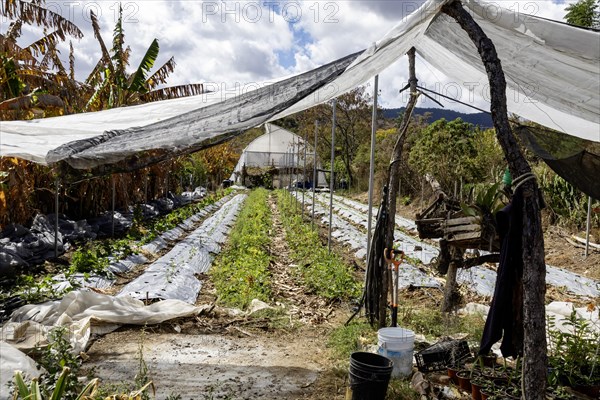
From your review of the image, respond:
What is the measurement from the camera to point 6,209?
31.4 feet

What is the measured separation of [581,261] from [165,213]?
14.0 m

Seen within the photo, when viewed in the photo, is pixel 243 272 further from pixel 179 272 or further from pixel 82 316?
pixel 82 316

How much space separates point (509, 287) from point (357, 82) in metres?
2.93

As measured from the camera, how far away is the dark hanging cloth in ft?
10.2

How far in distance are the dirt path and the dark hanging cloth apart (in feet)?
5.33

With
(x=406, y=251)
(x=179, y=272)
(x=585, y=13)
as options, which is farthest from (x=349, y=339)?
(x=585, y=13)

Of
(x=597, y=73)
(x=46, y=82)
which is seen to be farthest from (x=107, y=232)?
(x=597, y=73)

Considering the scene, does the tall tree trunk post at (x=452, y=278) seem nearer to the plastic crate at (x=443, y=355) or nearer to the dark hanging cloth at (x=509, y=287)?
the plastic crate at (x=443, y=355)

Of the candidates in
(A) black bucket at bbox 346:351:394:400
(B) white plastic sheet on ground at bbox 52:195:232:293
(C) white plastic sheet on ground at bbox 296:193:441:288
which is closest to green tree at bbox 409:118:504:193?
(C) white plastic sheet on ground at bbox 296:193:441:288

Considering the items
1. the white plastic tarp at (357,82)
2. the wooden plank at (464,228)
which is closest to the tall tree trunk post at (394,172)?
the white plastic tarp at (357,82)

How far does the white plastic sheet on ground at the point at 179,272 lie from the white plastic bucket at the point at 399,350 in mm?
3419

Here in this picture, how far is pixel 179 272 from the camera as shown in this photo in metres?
8.24

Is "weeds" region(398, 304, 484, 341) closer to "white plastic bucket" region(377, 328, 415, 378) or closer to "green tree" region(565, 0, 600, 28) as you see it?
"white plastic bucket" region(377, 328, 415, 378)

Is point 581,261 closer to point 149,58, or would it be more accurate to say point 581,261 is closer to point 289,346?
point 289,346
